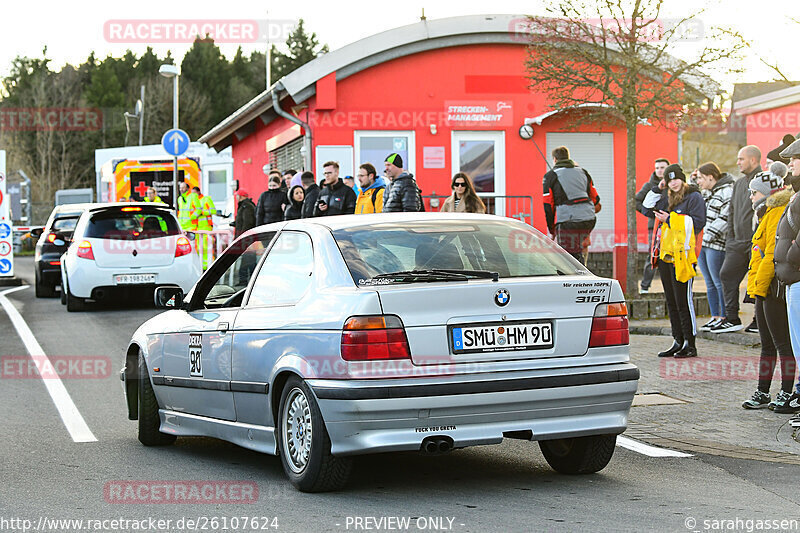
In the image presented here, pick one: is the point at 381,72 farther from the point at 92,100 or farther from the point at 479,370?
the point at 92,100

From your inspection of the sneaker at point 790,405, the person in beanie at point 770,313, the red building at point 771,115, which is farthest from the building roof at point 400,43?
the sneaker at point 790,405

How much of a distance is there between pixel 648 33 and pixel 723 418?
31.0 ft

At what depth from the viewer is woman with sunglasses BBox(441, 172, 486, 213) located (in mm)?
12344

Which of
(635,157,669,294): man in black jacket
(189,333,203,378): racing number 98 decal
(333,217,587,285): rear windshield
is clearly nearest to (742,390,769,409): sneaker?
(333,217,587,285): rear windshield

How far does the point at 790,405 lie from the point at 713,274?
15.2 ft

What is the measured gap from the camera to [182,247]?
1841cm

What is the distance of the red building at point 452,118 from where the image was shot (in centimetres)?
2206

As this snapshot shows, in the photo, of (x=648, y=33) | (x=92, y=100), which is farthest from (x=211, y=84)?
(x=648, y=33)

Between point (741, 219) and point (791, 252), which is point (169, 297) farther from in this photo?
point (741, 219)

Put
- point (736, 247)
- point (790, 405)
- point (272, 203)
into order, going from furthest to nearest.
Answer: point (272, 203), point (736, 247), point (790, 405)

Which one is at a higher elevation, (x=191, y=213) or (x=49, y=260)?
(x=191, y=213)

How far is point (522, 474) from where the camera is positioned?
6664 millimetres

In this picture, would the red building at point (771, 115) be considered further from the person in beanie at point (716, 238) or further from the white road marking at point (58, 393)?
the white road marking at point (58, 393)

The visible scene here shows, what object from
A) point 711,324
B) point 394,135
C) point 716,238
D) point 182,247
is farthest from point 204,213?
point 716,238
